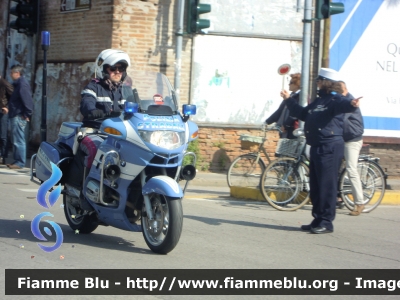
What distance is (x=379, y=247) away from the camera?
7.65 metres

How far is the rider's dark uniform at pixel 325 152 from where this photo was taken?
26.4ft

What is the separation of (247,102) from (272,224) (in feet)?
21.4

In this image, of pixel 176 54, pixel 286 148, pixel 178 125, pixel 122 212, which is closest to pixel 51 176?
pixel 122 212

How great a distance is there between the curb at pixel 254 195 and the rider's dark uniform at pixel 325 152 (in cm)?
295

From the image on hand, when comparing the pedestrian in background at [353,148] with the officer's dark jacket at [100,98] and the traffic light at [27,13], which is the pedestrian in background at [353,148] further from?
the traffic light at [27,13]

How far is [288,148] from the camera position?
10336 millimetres

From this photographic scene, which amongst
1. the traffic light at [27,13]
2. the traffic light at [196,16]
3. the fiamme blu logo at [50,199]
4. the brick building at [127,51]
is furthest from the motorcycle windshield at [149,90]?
the traffic light at [27,13]

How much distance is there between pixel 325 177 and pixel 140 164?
263 cm

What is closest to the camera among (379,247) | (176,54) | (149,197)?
(149,197)

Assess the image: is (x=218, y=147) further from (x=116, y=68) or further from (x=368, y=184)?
(x=116, y=68)

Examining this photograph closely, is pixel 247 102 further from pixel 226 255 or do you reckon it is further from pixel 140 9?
pixel 226 255

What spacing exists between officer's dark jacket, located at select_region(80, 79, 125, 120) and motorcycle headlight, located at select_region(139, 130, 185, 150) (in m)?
0.79

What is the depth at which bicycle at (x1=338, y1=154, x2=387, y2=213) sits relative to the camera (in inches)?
401

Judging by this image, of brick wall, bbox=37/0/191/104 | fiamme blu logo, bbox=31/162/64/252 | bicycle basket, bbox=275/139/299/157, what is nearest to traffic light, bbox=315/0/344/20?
bicycle basket, bbox=275/139/299/157
